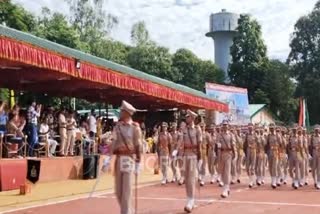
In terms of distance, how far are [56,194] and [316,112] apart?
1913 inches

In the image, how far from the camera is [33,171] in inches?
710

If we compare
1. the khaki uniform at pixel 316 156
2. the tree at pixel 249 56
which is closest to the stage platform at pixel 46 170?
the khaki uniform at pixel 316 156

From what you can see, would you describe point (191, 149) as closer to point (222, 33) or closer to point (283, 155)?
point (283, 155)

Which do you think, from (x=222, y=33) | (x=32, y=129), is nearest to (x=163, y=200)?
(x=32, y=129)

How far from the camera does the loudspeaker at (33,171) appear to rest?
58.8 feet

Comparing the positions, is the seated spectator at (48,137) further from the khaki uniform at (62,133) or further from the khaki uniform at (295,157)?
the khaki uniform at (295,157)

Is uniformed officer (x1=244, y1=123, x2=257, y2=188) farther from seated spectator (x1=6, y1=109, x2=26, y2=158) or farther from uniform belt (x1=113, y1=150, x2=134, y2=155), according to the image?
uniform belt (x1=113, y1=150, x2=134, y2=155)

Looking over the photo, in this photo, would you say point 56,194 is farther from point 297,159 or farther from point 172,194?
point 297,159

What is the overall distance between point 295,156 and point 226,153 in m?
4.34

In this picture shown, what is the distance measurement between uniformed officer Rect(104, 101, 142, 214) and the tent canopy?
6362 mm

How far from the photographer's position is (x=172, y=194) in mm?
16203

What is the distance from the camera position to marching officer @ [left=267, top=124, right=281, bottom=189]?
64.6 feet

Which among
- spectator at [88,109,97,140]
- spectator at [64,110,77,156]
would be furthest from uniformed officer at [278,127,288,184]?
spectator at [88,109,97,140]

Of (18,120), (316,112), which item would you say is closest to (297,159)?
(18,120)
